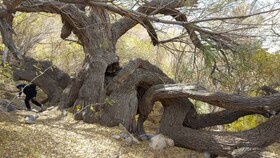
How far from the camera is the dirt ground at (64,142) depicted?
5082mm

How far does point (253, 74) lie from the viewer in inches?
312

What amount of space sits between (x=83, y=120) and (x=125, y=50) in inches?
304

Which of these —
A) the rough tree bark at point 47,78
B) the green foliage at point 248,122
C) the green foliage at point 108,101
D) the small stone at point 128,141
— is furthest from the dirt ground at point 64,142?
the green foliage at point 248,122

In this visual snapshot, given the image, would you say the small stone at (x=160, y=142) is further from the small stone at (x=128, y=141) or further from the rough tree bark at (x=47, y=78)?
the rough tree bark at (x=47, y=78)

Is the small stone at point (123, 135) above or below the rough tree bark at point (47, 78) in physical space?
below

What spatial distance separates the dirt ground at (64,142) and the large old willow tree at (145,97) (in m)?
0.37

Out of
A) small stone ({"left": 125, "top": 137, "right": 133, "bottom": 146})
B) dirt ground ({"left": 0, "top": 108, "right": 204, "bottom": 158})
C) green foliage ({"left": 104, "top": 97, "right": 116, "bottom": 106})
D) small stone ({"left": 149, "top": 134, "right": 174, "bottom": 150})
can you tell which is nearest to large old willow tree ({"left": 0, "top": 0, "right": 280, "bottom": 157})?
green foliage ({"left": 104, "top": 97, "right": 116, "bottom": 106})

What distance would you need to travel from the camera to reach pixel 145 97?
23.7 ft

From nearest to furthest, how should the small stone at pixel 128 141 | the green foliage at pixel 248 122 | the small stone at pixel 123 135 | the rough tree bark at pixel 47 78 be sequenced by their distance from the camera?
1. the small stone at pixel 128 141
2. the small stone at pixel 123 135
3. the green foliage at pixel 248 122
4. the rough tree bark at pixel 47 78

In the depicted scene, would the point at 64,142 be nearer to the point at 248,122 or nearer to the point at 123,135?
the point at 123,135

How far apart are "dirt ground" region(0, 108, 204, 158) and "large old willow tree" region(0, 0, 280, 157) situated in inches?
14.4

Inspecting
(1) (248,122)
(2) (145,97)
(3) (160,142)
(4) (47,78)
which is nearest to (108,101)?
(2) (145,97)

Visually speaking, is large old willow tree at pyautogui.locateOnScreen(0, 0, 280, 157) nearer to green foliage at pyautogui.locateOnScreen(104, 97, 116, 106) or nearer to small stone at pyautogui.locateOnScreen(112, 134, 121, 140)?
green foliage at pyautogui.locateOnScreen(104, 97, 116, 106)

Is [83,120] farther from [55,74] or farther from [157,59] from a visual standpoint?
[157,59]
